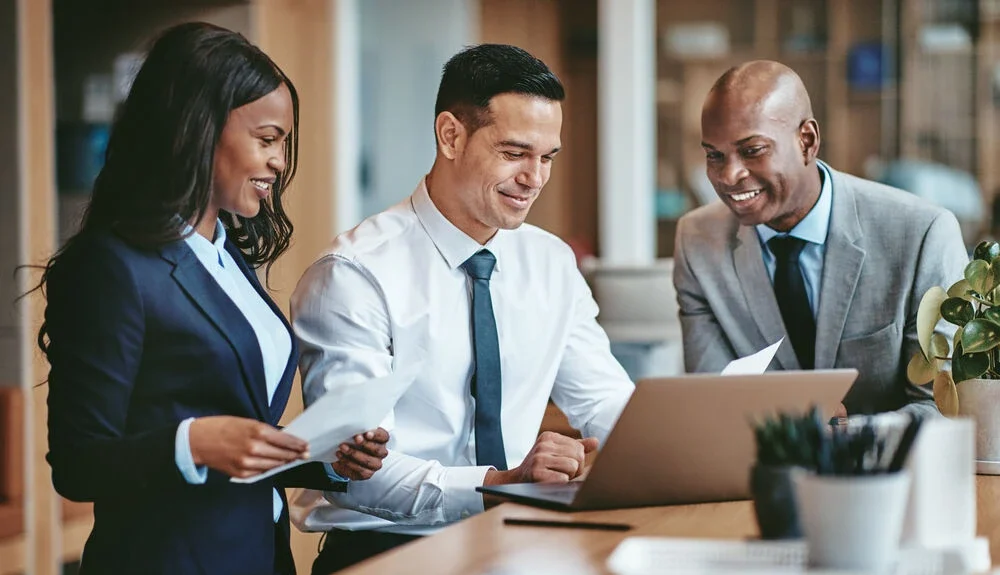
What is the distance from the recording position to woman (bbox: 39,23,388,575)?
1.41 metres

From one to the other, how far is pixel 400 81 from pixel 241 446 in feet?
16.6

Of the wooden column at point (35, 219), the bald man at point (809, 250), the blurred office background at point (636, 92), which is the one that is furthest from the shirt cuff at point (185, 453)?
the blurred office background at point (636, 92)

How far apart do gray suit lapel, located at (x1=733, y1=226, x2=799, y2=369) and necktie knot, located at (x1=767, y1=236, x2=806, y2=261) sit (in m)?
0.03

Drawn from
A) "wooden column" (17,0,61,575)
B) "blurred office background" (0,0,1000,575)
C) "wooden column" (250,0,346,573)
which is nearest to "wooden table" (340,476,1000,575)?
"wooden column" (17,0,61,575)

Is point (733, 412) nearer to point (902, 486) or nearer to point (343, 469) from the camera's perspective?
point (902, 486)

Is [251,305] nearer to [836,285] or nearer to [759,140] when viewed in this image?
[759,140]

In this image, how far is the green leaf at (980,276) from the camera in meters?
1.66

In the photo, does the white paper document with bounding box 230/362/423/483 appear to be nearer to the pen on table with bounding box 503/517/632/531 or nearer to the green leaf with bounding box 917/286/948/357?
the pen on table with bounding box 503/517/632/531

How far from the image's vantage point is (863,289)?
2227 millimetres

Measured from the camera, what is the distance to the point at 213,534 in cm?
154

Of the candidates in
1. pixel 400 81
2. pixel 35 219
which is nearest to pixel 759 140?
pixel 35 219

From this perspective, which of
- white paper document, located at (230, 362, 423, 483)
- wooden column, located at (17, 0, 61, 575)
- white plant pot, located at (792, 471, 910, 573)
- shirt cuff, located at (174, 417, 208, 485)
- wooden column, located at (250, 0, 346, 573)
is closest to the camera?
white plant pot, located at (792, 471, 910, 573)

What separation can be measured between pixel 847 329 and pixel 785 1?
457cm

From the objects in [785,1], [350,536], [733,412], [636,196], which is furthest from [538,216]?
[733,412]
